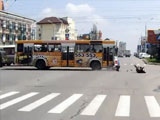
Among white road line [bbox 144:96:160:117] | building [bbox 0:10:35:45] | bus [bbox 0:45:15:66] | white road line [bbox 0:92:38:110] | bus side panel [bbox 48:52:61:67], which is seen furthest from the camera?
building [bbox 0:10:35:45]

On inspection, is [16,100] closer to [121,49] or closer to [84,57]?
[84,57]

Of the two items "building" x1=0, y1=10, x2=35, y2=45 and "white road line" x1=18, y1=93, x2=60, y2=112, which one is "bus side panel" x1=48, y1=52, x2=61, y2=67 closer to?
"white road line" x1=18, y1=93, x2=60, y2=112

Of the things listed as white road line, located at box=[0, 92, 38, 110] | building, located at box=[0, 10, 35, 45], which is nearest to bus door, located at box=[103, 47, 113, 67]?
white road line, located at box=[0, 92, 38, 110]

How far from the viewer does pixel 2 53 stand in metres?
46.6

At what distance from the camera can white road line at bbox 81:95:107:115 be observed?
1264 centimetres

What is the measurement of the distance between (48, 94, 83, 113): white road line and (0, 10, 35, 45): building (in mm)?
77024

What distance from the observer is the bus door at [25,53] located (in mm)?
39031

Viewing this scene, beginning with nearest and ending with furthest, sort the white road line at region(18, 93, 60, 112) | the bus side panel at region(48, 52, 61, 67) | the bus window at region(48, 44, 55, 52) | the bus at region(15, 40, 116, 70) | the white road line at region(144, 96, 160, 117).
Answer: the white road line at region(144, 96, 160, 117), the white road line at region(18, 93, 60, 112), the bus at region(15, 40, 116, 70), the bus side panel at region(48, 52, 61, 67), the bus window at region(48, 44, 55, 52)

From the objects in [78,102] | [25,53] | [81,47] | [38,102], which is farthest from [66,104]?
[25,53]

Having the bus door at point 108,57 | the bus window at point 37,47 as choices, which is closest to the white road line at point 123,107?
the bus door at point 108,57

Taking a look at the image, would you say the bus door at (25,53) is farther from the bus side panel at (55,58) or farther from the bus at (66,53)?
the bus side panel at (55,58)

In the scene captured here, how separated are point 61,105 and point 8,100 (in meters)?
2.55

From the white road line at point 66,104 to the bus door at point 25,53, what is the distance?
21.9 meters

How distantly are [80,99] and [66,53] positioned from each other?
22.2 m
